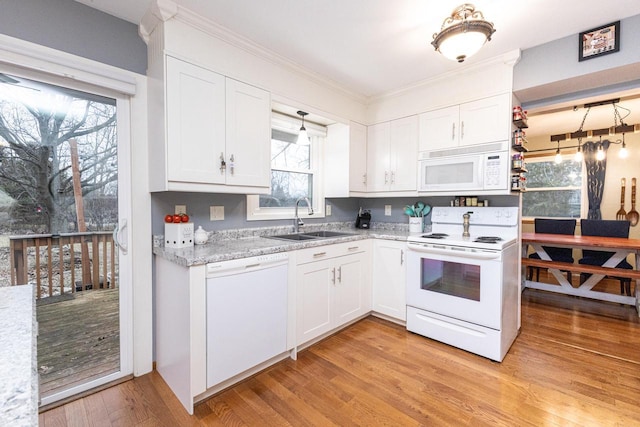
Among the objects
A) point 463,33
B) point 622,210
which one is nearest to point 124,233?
point 463,33

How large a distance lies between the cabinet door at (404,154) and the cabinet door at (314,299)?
125 centimetres

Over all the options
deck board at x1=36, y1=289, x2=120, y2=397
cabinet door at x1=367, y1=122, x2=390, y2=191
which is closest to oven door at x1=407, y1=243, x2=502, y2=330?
cabinet door at x1=367, y1=122, x2=390, y2=191

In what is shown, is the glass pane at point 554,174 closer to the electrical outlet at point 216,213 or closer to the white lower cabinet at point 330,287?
the white lower cabinet at point 330,287

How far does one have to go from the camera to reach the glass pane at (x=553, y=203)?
4.88m

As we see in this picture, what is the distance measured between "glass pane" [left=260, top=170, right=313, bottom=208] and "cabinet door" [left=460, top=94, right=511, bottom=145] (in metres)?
1.65

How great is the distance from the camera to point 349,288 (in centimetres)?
269

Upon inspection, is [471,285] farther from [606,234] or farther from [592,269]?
[606,234]

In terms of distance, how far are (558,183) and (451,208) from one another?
3.59m

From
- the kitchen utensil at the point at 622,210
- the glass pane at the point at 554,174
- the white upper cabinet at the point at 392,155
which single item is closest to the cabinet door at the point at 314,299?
the white upper cabinet at the point at 392,155

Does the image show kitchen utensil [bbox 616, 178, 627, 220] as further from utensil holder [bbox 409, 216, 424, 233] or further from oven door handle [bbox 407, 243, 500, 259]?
oven door handle [bbox 407, 243, 500, 259]

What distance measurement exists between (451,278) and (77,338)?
9.27 ft

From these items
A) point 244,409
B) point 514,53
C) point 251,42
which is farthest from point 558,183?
point 244,409

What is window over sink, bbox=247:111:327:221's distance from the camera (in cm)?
280

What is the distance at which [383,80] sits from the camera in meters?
2.84
